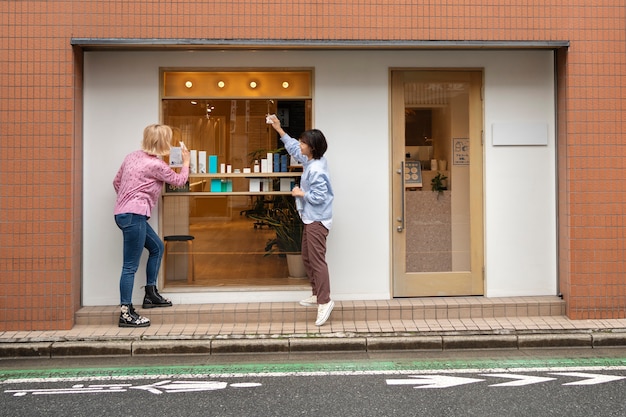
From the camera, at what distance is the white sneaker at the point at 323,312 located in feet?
21.5

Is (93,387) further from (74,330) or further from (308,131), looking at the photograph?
(308,131)

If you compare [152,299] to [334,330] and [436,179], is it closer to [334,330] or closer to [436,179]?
[334,330]

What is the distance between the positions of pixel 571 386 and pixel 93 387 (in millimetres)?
3816

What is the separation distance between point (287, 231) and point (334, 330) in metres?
1.52

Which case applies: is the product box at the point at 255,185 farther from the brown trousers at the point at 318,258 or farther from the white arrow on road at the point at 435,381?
the white arrow on road at the point at 435,381

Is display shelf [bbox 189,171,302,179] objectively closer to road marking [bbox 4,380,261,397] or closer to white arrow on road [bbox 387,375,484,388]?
road marking [bbox 4,380,261,397]

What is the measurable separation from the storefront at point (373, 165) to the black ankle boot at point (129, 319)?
22.2 inches

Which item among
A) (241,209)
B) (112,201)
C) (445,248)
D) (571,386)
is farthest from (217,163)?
(571,386)

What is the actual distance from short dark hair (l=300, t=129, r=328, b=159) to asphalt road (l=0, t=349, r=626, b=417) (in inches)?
83.4

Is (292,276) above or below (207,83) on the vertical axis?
below

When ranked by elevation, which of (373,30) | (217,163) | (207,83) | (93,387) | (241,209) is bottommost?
(93,387)

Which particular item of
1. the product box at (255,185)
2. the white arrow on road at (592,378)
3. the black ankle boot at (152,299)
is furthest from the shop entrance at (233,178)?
the white arrow on road at (592,378)

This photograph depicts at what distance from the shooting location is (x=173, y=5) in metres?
6.74

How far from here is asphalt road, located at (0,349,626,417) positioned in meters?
4.56
